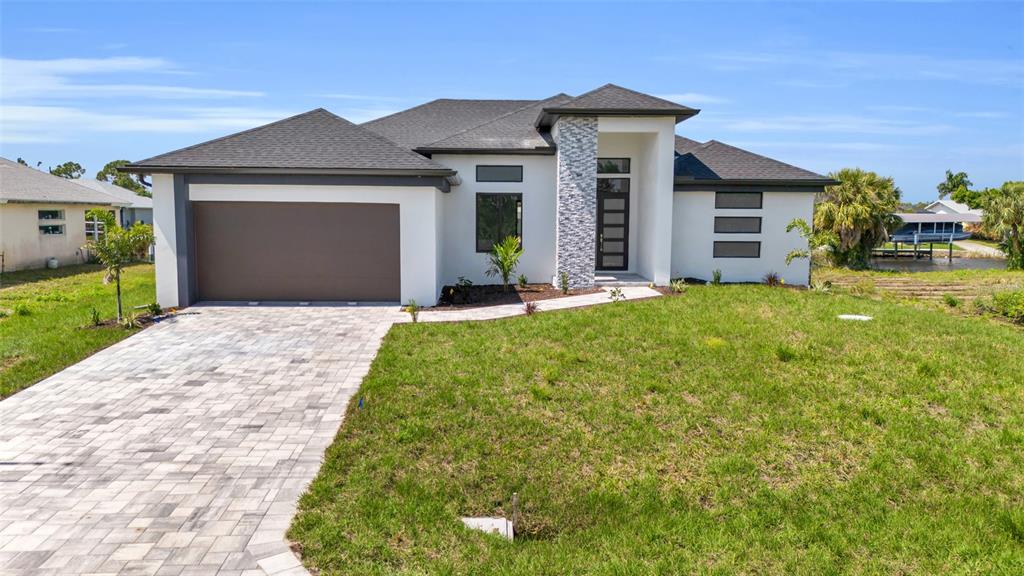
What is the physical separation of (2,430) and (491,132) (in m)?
13.0

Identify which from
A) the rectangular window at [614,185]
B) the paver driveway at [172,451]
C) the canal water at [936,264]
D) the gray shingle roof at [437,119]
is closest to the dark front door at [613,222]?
the rectangular window at [614,185]

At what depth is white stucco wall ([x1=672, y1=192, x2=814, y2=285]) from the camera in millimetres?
17094

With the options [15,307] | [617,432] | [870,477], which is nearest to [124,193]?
[15,307]

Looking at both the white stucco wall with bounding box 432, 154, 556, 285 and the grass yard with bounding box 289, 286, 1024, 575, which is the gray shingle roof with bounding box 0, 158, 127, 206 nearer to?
the white stucco wall with bounding box 432, 154, 556, 285

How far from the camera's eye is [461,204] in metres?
16.8

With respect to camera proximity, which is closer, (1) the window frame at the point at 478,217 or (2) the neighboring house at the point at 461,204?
(2) the neighboring house at the point at 461,204

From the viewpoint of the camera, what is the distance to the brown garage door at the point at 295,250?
46.7ft

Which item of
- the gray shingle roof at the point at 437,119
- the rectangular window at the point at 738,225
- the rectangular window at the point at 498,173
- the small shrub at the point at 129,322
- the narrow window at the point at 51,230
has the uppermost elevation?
the gray shingle roof at the point at 437,119

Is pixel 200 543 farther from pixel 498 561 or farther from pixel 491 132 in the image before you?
pixel 491 132

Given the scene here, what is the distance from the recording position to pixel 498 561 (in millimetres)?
4883

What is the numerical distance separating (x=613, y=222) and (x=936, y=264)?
21.7 metres

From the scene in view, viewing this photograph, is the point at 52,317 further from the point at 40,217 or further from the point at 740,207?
the point at 740,207

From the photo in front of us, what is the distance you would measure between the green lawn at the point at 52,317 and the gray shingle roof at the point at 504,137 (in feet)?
26.8

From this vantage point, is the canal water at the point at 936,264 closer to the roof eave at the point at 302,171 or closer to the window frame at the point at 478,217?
the window frame at the point at 478,217
